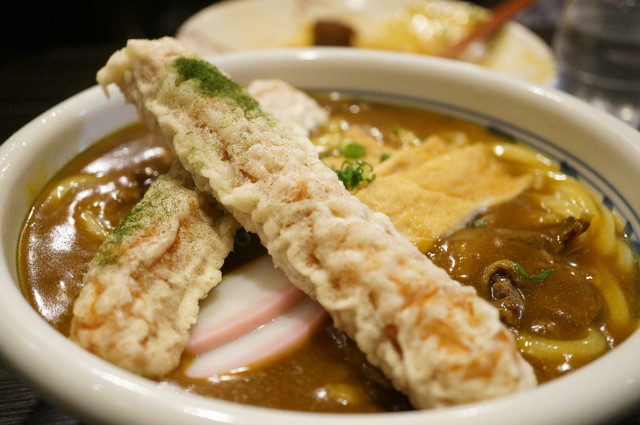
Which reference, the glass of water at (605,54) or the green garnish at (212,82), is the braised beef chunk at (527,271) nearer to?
the green garnish at (212,82)

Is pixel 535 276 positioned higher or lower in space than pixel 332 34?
higher

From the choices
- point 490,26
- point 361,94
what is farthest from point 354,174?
point 490,26

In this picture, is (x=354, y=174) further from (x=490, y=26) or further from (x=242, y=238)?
(x=490, y=26)

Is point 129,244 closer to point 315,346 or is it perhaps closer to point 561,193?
point 315,346

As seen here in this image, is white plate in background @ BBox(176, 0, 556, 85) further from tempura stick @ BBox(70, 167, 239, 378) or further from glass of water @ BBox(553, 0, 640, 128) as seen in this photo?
tempura stick @ BBox(70, 167, 239, 378)

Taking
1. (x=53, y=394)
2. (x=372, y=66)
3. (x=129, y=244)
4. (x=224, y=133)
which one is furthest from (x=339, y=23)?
(x=53, y=394)
